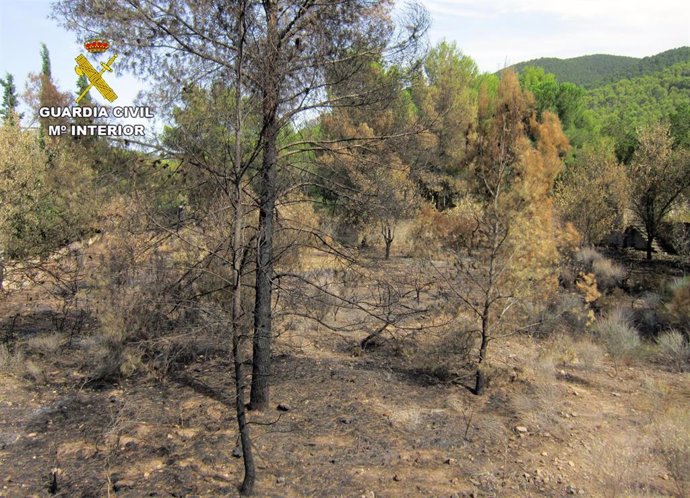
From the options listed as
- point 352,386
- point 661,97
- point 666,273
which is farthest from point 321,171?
point 661,97

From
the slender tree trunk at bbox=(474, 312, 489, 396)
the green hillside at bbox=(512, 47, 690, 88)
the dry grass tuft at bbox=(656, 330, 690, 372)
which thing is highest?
the green hillside at bbox=(512, 47, 690, 88)

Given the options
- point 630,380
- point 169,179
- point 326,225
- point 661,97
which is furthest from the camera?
point 661,97

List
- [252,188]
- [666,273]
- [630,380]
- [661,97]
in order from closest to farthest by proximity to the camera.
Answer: [252,188] < [630,380] < [666,273] < [661,97]

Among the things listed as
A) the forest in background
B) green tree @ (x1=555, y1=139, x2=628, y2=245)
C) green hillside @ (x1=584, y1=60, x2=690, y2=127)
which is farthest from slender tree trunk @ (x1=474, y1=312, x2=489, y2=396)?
green hillside @ (x1=584, y1=60, x2=690, y2=127)

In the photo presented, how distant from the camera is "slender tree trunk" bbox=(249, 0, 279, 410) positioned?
5.37 metres

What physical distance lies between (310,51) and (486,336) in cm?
449

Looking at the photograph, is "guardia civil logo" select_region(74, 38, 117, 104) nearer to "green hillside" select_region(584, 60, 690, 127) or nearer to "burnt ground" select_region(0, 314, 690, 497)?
"burnt ground" select_region(0, 314, 690, 497)

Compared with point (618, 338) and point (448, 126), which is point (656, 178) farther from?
point (618, 338)

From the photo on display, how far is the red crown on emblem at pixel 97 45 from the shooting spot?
5812 millimetres

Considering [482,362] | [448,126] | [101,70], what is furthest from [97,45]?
[448,126]

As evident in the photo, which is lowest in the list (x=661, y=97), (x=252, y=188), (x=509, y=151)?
(x=252, y=188)

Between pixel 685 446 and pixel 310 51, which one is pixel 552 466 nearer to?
pixel 685 446

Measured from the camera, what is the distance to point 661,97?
64875mm

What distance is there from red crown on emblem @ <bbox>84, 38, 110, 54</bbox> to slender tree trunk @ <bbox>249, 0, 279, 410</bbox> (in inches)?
72.8
